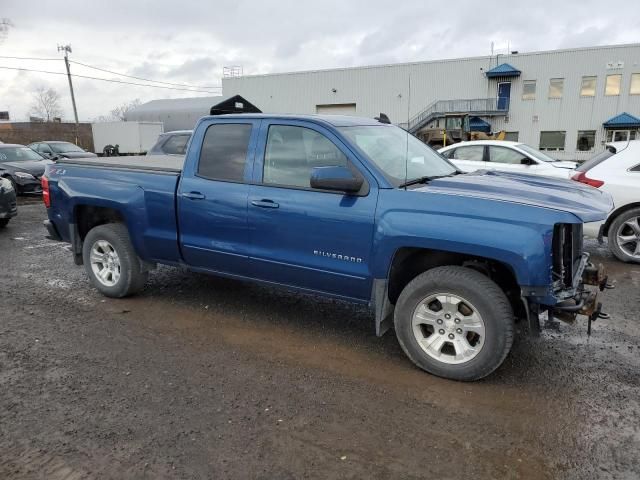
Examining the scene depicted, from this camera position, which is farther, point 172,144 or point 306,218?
point 172,144

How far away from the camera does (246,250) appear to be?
14.6 feet

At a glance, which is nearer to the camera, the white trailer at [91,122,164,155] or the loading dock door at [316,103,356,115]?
the white trailer at [91,122,164,155]

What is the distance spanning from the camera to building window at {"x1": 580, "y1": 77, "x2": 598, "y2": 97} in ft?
123

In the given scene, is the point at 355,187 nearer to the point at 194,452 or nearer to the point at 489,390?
the point at 489,390

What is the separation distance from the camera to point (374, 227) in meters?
3.75

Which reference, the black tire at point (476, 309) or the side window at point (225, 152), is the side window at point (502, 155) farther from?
the black tire at point (476, 309)

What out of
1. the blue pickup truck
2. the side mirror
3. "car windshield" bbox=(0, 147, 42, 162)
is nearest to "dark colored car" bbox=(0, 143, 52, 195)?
"car windshield" bbox=(0, 147, 42, 162)

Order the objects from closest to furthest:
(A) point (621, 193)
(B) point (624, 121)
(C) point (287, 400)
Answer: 1. (C) point (287, 400)
2. (A) point (621, 193)
3. (B) point (624, 121)

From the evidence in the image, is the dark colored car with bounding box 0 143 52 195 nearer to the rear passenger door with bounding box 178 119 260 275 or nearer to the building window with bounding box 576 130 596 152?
the rear passenger door with bounding box 178 119 260 275

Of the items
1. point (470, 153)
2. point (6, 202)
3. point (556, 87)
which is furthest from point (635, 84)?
point (6, 202)

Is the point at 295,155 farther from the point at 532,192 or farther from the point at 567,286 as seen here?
the point at 567,286

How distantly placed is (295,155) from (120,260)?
2312 mm

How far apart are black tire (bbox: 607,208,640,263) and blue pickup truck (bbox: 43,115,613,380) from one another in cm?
324

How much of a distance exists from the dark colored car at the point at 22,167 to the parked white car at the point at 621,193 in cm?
1288
